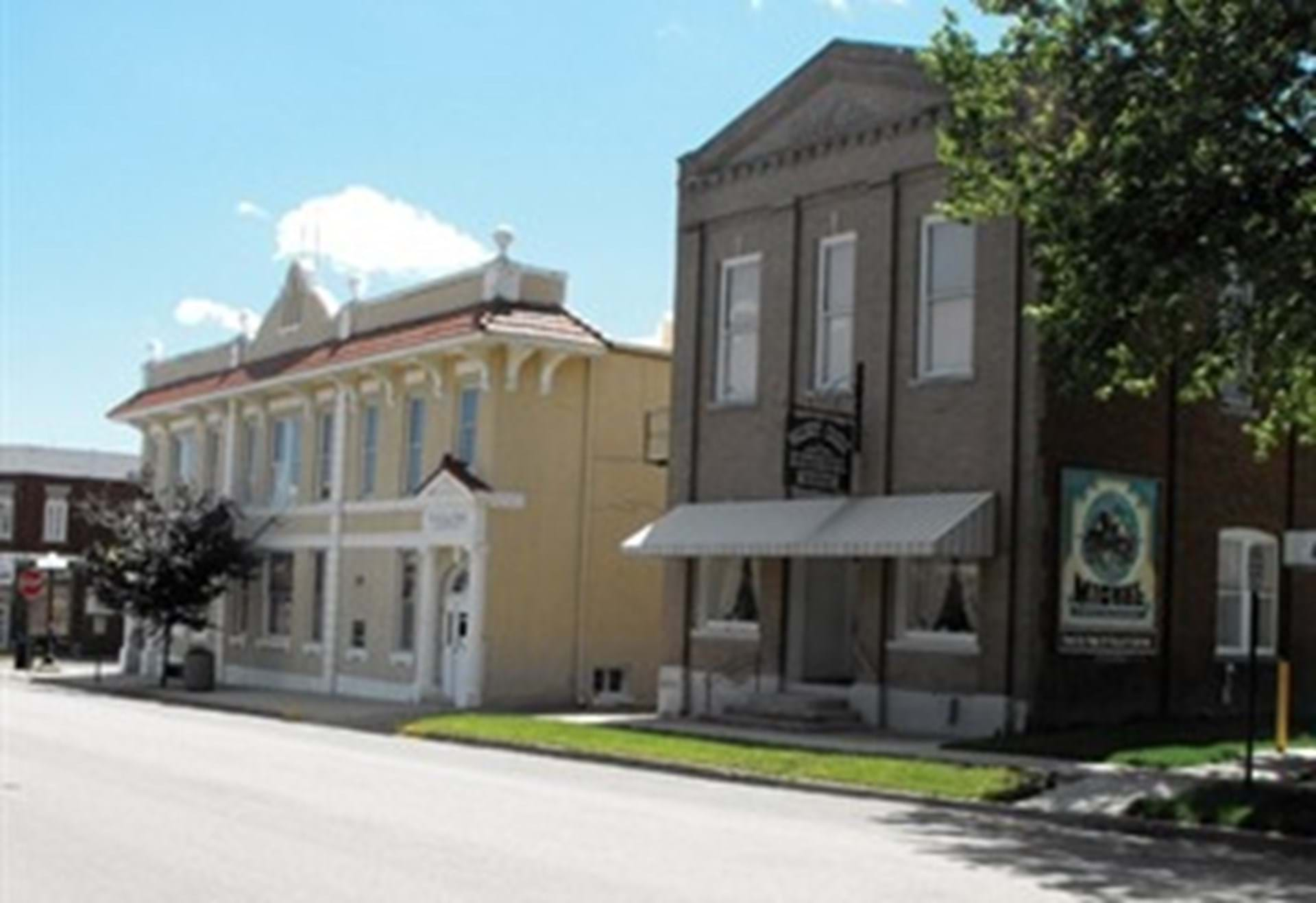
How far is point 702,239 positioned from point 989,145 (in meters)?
10.5

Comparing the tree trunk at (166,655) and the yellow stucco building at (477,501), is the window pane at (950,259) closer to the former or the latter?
the yellow stucco building at (477,501)

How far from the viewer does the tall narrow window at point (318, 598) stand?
38.3m

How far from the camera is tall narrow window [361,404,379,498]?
36.7 m

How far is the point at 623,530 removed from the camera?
3397 cm

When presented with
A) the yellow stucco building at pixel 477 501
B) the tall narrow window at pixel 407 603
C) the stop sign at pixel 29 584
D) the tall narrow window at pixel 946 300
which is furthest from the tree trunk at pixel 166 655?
the tall narrow window at pixel 946 300

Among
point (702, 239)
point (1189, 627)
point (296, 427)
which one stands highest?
point (702, 239)

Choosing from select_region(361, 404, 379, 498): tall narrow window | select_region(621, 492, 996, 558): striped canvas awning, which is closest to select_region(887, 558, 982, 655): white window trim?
select_region(621, 492, 996, 558): striped canvas awning

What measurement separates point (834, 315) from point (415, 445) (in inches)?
459

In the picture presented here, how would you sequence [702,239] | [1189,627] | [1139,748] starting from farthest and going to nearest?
[702,239], [1189,627], [1139,748]

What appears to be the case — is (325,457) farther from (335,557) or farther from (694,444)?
(694,444)

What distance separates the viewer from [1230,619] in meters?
25.8

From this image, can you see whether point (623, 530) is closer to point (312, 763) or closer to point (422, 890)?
point (312, 763)

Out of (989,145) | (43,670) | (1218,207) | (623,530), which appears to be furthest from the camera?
(43,670)

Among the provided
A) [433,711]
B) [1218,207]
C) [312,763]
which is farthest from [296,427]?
[1218,207]
